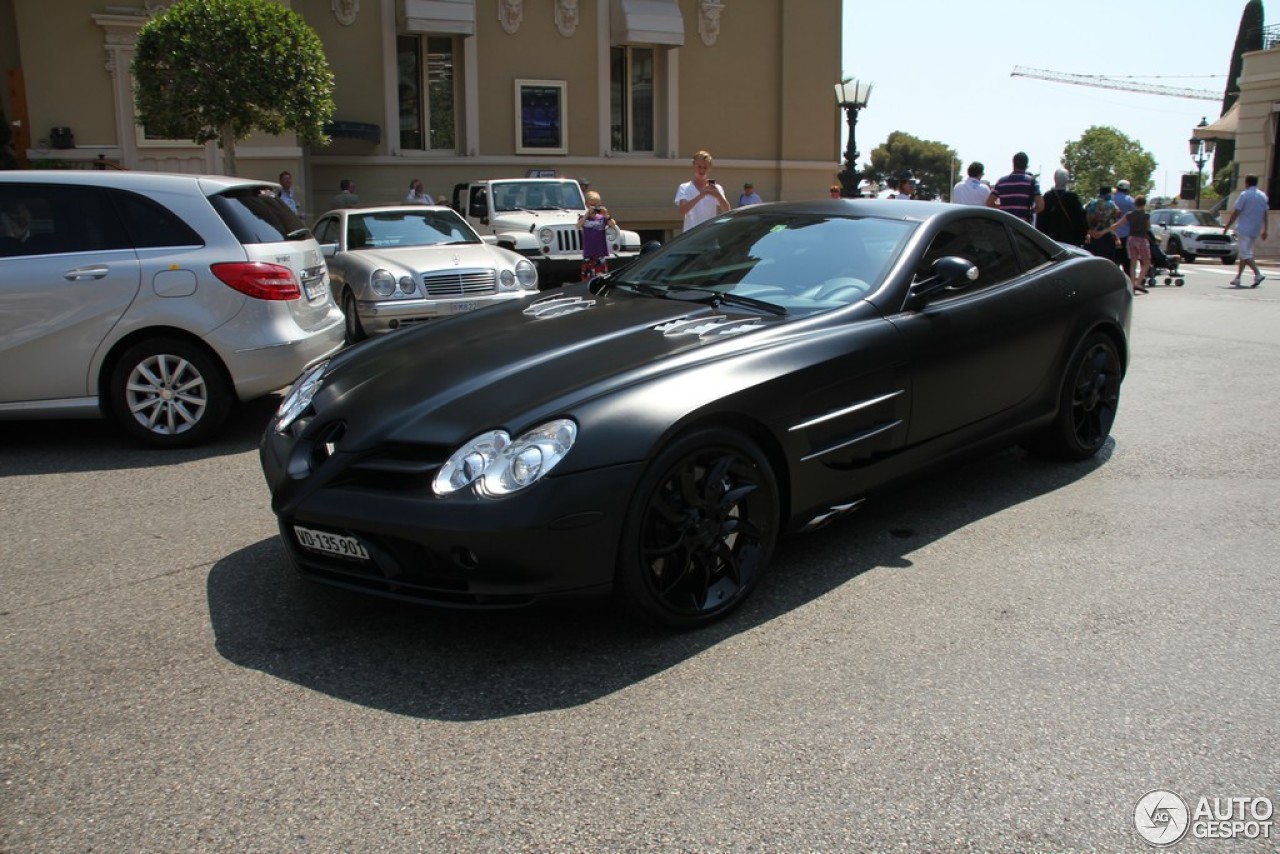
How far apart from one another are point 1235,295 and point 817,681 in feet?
54.5

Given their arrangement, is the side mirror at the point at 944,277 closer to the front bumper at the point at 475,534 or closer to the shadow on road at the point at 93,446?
the front bumper at the point at 475,534

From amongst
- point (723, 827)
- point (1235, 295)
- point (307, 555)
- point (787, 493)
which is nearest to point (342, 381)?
point (307, 555)

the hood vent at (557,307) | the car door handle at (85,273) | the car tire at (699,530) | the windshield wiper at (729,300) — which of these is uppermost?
the car door handle at (85,273)

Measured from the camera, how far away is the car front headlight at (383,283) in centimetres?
1026

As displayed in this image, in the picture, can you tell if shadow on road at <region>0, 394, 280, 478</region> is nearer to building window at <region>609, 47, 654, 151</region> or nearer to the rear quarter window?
the rear quarter window

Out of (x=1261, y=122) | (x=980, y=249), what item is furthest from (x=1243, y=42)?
(x=980, y=249)

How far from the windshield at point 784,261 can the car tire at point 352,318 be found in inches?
216

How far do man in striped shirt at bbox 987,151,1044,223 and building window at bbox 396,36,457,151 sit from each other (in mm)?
13834

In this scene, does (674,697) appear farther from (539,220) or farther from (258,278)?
(539,220)

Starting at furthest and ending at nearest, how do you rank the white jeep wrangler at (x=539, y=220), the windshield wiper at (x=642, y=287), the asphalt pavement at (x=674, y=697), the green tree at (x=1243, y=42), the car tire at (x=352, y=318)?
the green tree at (x=1243, y=42)
the white jeep wrangler at (x=539, y=220)
the car tire at (x=352, y=318)
the windshield wiper at (x=642, y=287)
the asphalt pavement at (x=674, y=697)

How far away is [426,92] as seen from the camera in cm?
2358

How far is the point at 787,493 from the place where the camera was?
4.15 m

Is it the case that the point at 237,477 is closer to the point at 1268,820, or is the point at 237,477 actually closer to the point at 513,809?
the point at 513,809

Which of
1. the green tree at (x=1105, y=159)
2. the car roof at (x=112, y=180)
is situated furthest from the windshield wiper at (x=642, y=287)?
the green tree at (x=1105, y=159)
